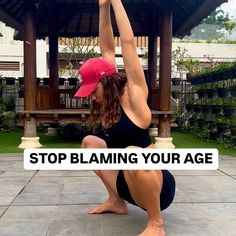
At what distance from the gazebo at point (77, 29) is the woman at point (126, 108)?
5.88m

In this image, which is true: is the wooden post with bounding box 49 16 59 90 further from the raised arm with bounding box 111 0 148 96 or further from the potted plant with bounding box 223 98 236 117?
the raised arm with bounding box 111 0 148 96

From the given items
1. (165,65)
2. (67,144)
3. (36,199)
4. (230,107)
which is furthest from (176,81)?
(36,199)

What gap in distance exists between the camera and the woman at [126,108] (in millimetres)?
2977

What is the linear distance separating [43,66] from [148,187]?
21938 mm

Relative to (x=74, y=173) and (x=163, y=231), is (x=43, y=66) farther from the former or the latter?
(x=163, y=231)

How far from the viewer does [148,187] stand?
301 centimetres

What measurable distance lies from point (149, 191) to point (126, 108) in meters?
0.61

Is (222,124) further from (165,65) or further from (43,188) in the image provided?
(43,188)

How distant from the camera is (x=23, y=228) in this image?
350 centimetres

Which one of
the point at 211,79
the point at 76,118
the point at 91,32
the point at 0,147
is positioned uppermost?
the point at 91,32

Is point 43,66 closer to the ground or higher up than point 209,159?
higher up

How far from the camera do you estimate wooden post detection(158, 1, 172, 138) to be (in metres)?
9.15

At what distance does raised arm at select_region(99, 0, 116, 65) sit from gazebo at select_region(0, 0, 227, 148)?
5.64m

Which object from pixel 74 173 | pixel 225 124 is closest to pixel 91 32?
pixel 225 124
